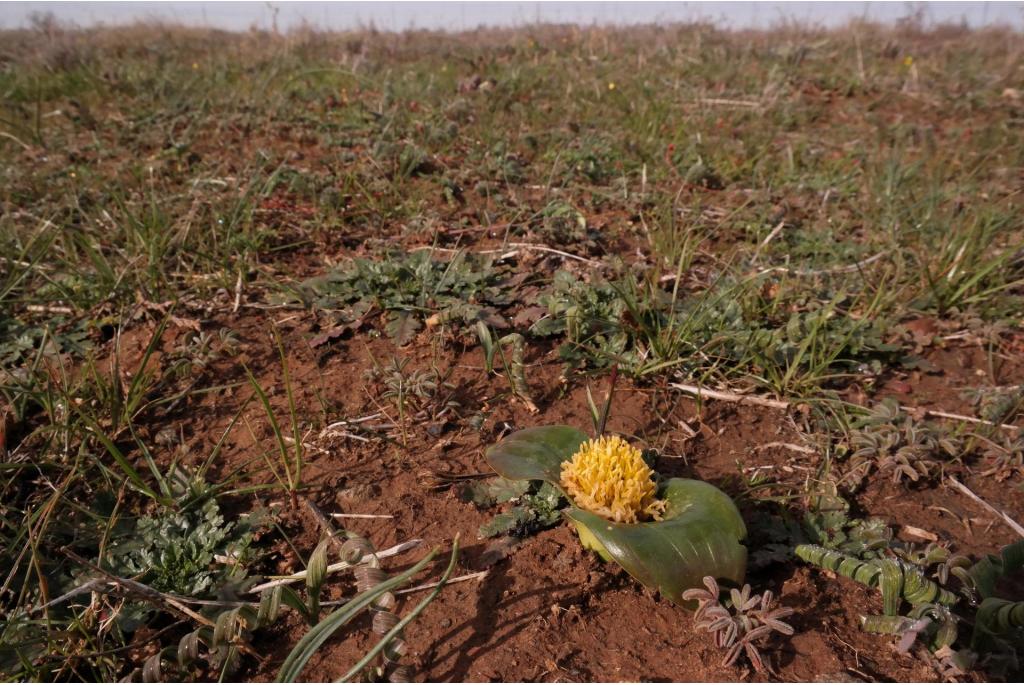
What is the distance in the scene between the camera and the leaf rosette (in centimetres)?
154

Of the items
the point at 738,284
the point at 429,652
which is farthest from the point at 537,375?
the point at 429,652

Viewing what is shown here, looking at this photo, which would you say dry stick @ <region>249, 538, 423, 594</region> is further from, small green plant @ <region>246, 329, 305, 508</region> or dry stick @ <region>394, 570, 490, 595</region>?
small green plant @ <region>246, 329, 305, 508</region>

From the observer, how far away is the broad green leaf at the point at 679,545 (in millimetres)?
1535

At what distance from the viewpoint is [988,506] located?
2.06 m

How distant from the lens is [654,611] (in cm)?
166

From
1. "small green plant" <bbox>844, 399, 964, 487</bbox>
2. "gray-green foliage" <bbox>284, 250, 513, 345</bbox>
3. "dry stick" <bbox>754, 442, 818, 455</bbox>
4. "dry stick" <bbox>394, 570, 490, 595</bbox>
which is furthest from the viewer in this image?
"gray-green foliage" <bbox>284, 250, 513, 345</bbox>

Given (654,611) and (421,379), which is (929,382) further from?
(421,379)

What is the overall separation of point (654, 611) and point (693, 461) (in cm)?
69

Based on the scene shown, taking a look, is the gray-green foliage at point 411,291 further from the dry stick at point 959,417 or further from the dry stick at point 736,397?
the dry stick at point 959,417

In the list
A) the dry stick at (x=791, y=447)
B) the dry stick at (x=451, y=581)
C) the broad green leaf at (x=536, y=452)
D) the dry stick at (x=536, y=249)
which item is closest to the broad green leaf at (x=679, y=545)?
the broad green leaf at (x=536, y=452)

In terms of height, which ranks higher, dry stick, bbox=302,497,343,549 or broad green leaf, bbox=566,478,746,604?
broad green leaf, bbox=566,478,746,604

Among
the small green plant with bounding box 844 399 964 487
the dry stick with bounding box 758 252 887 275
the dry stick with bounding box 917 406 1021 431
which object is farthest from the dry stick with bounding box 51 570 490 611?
the dry stick with bounding box 758 252 887 275

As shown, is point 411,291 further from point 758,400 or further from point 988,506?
point 988,506

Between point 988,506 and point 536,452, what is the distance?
1.46 m
